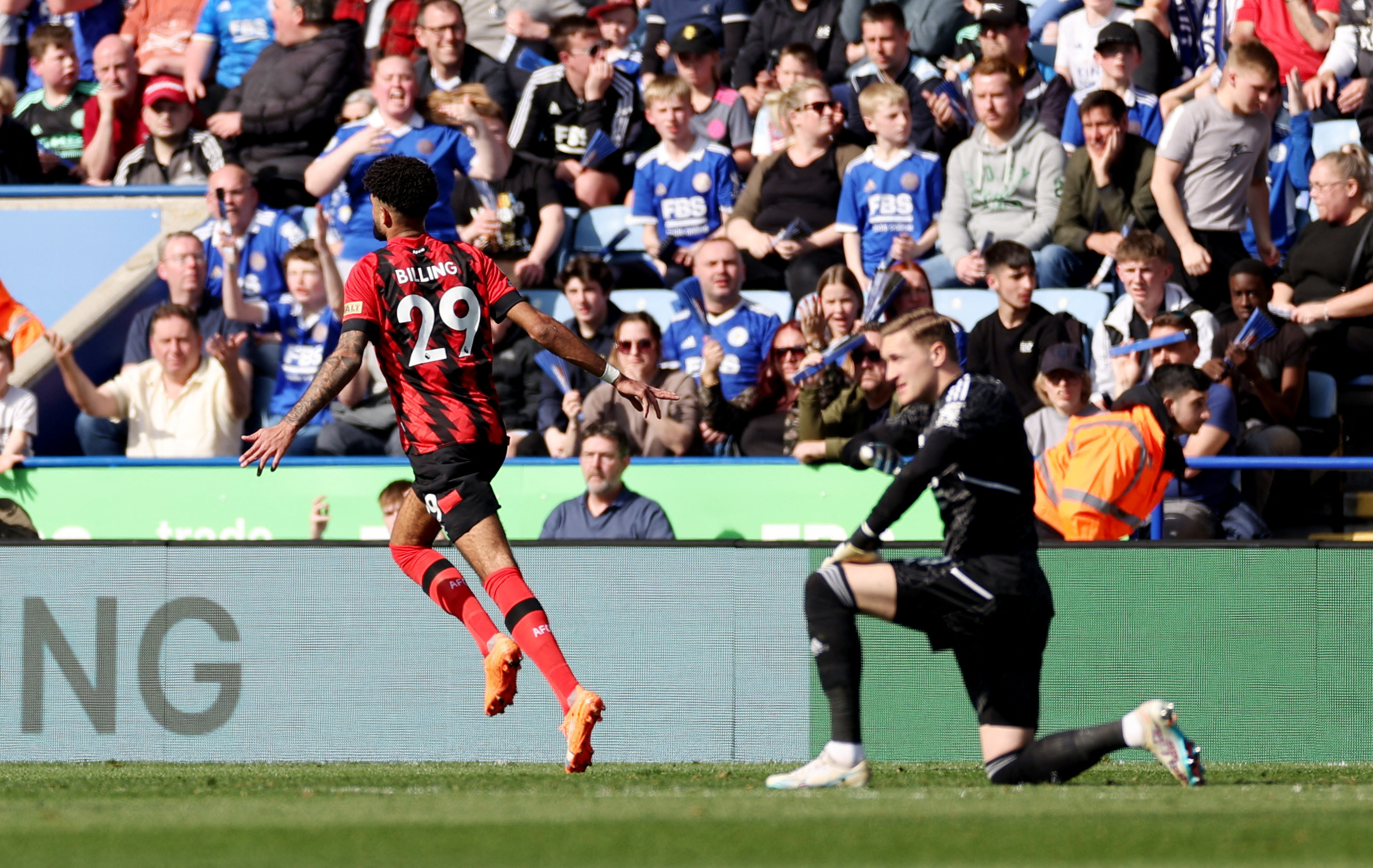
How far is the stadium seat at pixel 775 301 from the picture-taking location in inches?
457

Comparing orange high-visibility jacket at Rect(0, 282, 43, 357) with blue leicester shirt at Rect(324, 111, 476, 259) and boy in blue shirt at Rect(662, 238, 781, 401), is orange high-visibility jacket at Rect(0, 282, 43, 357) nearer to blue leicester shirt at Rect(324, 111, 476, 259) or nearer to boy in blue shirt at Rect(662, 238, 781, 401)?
blue leicester shirt at Rect(324, 111, 476, 259)

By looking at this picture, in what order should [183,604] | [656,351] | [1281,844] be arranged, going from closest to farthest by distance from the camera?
[1281,844] → [183,604] → [656,351]

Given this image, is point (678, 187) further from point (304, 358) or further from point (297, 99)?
point (297, 99)

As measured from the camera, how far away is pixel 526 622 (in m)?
6.86

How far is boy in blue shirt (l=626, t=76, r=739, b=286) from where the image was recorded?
483 inches

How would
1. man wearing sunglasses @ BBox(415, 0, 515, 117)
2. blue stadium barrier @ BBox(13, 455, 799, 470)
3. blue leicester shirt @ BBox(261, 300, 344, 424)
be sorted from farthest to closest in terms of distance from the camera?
man wearing sunglasses @ BBox(415, 0, 515, 117), blue leicester shirt @ BBox(261, 300, 344, 424), blue stadium barrier @ BBox(13, 455, 799, 470)

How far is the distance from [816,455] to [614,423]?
1148 mm

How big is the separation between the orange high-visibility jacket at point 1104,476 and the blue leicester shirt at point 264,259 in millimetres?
6070

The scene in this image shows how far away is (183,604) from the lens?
9.14 meters

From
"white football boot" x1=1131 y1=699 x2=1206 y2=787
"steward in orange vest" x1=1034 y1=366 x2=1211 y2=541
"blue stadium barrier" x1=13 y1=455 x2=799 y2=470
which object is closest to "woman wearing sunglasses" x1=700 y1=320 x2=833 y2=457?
"blue stadium barrier" x1=13 y1=455 x2=799 y2=470

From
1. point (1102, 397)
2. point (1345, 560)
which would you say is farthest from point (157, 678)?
point (1345, 560)

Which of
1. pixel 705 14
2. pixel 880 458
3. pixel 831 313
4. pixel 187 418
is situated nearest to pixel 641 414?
pixel 831 313

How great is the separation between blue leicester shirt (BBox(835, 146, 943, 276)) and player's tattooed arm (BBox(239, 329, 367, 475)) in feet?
18.7

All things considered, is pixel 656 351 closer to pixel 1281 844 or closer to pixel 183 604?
pixel 183 604
